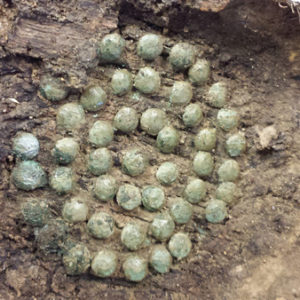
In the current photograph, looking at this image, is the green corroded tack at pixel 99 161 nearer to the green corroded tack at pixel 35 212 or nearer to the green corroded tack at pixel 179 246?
the green corroded tack at pixel 35 212

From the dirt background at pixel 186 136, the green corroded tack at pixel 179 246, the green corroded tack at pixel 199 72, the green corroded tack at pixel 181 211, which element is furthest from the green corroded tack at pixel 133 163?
the green corroded tack at pixel 199 72

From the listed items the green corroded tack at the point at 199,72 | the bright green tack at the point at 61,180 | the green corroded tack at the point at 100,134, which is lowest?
the bright green tack at the point at 61,180

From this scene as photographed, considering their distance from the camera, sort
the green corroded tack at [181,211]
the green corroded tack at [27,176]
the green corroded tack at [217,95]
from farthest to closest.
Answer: the green corroded tack at [217,95] → the green corroded tack at [181,211] → the green corroded tack at [27,176]

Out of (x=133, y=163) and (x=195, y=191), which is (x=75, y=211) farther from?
(x=195, y=191)

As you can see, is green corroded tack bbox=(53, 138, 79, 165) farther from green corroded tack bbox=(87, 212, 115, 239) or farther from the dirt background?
green corroded tack bbox=(87, 212, 115, 239)

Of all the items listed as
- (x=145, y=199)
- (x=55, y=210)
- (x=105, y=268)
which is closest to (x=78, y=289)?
(x=105, y=268)

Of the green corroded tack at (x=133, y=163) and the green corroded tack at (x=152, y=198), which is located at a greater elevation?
the green corroded tack at (x=133, y=163)

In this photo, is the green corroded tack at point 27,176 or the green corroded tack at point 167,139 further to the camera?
the green corroded tack at point 167,139

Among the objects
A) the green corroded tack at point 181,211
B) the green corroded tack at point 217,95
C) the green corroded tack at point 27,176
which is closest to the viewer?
the green corroded tack at point 27,176
